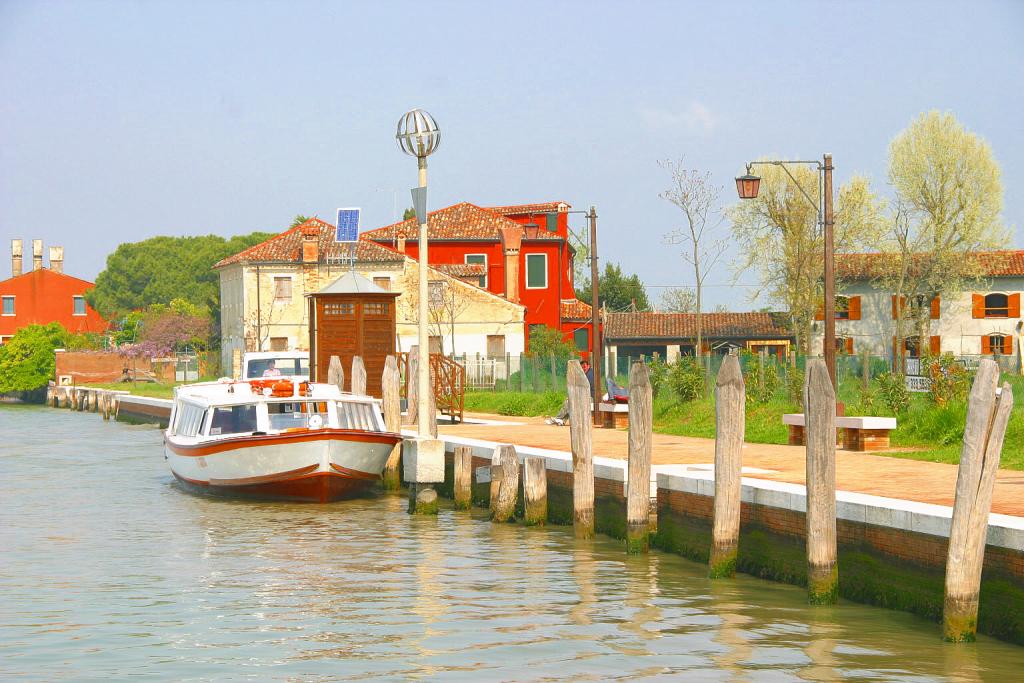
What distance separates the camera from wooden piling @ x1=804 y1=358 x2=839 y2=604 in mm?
12162

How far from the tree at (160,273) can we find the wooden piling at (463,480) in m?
88.6

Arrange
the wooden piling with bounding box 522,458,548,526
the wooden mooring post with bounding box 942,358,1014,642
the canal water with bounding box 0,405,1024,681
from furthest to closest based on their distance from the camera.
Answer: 1. the wooden piling with bounding box 522,458,548,526
2. the canal water with bounding box 0,405,1024,681
3. the wooden mooring post with bounding box 942,358,1014,642

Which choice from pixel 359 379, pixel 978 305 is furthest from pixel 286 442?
pixel 978 305

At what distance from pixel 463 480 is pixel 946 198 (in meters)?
46.1

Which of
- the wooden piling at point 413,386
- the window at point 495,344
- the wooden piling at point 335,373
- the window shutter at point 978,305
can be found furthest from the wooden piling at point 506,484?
the window shutter at point 978,305

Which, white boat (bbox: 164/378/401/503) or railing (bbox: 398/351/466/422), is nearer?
white boat (bbox: 164/378/401/503)

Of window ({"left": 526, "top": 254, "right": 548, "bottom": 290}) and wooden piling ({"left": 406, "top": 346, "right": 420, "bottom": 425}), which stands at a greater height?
window ({"left": 526, "top": 254, "right": 548, "bottom": 290})

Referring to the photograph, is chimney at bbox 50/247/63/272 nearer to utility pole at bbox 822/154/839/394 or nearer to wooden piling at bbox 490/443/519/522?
utility pole at bbox 822/154/839/394

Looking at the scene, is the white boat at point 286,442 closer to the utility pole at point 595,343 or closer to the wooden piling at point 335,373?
the wooden piling at point 335,373

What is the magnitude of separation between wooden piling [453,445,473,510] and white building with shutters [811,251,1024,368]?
4490 centimetres

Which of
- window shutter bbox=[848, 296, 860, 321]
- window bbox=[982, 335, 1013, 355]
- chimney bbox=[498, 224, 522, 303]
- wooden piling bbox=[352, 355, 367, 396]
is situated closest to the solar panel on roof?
chimney bbox=[498, 224, 522, 303]

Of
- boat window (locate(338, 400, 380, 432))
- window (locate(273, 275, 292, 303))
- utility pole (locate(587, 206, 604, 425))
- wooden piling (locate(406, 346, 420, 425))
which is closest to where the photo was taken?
boat window (locate(338, 400, 380, 432))

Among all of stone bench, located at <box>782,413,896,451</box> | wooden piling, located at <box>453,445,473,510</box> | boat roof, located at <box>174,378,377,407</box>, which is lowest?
wooden piling, located at <box>453,445,473,510</box>

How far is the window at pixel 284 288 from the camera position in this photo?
62.0 m
